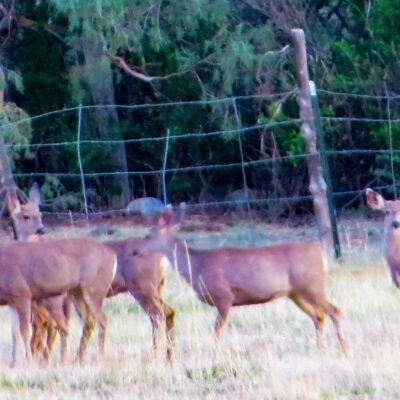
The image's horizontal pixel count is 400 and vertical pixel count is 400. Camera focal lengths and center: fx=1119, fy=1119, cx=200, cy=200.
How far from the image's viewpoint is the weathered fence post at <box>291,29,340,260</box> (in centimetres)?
1434

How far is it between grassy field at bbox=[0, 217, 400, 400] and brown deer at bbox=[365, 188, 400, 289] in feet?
0.76

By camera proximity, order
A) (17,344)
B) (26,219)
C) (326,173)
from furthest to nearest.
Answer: (326,173)
(26,219)
(17,344)

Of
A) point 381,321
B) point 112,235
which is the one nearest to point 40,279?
point 381,321

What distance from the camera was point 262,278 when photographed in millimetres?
8969

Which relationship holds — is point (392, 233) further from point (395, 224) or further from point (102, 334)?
point (102, 334)

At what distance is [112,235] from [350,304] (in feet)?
31.4

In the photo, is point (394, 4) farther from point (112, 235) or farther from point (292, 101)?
point (112, 235)

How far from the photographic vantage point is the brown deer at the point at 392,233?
36.8 ft

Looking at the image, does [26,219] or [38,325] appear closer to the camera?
[38,325]

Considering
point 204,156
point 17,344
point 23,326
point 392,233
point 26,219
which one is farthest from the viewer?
point 204,156

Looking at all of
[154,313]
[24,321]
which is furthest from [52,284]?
[154,313]

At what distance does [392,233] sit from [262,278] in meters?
3.11

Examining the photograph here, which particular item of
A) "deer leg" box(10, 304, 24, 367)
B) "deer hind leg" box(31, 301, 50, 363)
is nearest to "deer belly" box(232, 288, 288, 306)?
"deer hind leg" box(31, 301, 50, 363)

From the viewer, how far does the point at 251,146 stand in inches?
885
